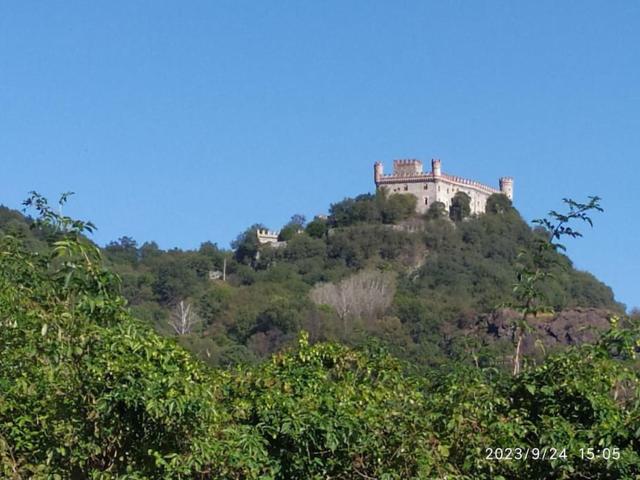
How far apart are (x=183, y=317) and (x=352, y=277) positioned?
1513 centimetres

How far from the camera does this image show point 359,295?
249 feet

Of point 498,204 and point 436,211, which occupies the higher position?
point 498,204

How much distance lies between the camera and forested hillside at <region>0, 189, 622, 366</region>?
224 feet

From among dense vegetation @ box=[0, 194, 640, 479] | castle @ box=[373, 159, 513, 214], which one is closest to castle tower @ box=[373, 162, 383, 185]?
castle @ box=[373, 159, 513, 214]

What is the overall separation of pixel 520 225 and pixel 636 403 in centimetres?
8333

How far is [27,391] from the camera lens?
27.2 feet

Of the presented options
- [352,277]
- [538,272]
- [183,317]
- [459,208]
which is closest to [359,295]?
[352,277]

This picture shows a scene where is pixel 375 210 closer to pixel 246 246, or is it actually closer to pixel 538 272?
pixel 246 246

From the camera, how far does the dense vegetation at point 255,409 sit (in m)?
7.27

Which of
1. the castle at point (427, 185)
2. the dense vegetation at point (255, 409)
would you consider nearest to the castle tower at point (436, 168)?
the castle at point (427, 185)

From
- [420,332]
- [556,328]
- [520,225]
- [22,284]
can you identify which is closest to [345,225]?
[520,225]

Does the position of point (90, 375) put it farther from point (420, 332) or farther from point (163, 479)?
point (420, 332)
